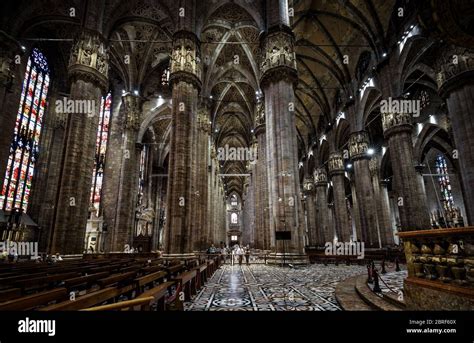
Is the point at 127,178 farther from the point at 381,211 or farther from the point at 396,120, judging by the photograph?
the point at 381,211

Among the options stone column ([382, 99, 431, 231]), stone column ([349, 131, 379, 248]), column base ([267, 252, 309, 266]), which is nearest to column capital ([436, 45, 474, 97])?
stone column ([382, 99, 431, 231])

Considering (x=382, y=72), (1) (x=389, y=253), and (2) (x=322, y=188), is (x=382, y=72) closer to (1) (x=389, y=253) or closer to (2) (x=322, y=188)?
(1) (x=389, y=253)

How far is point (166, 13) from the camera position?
52.7ft

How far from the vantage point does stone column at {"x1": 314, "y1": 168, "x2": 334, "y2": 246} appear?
2719 centimetres

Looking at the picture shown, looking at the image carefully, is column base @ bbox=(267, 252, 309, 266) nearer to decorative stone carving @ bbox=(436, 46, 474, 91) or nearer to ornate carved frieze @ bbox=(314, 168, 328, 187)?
decorative stone carving @ bbox=(436, 46, 474, 91)

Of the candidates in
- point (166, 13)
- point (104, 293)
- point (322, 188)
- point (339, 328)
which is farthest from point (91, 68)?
point (322, 188)

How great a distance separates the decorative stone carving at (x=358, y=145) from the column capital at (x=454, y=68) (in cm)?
856

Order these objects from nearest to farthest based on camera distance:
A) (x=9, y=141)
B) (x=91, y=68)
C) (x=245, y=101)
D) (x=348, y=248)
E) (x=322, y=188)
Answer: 1. (x=91, y=68)
2. (x=9, y=141)
3. (x=348, y=248)
4. (x=245, y=101)
5. (x=322, y=188)

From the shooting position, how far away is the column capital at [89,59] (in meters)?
12.7

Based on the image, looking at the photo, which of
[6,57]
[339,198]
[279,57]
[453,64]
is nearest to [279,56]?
[279,57]

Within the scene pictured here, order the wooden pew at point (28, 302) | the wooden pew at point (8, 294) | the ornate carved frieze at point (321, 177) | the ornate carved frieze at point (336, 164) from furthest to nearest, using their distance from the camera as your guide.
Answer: the ornate carved frieze at point (321, 177)
the ornate carved frieze at point (336, 164)
the wooden pew at point (8, 294)
the wooden pew at point (28, 302)

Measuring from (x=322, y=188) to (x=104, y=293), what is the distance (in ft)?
95.2

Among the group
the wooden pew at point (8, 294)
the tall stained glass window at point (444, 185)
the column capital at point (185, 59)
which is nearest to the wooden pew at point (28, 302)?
the wooden pew at point (8, 294)

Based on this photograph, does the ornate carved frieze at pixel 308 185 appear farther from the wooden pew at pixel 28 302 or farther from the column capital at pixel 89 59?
the wooden pew at pixel 28 302
